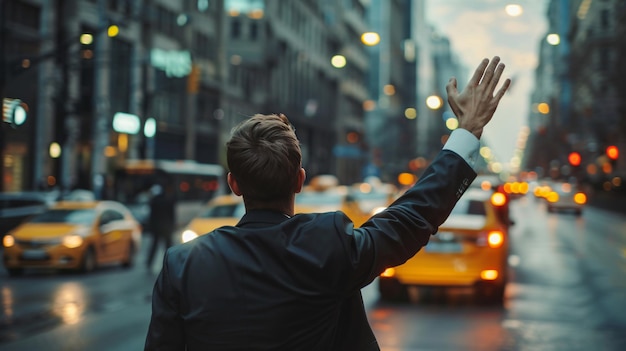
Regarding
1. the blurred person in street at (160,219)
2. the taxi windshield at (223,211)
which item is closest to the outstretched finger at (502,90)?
the taxi windshield at (223,211)

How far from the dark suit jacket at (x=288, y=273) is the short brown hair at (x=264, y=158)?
7 centimetres

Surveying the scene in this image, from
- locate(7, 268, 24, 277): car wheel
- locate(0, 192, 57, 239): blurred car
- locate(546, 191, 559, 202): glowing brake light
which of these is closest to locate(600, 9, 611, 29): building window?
locate(546, 191, 559, 202): glowing brake light

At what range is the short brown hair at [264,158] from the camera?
2.60m

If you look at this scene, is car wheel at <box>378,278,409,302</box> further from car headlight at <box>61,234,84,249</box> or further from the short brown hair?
the short brown hair

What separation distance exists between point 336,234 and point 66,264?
17740 millimetres

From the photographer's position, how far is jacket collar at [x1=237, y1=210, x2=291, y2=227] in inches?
103

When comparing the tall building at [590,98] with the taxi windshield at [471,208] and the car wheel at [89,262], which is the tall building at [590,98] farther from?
the car wheel at [89,262]

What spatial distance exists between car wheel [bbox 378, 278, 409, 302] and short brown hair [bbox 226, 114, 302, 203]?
1147cm

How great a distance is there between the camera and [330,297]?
2527 millimetres

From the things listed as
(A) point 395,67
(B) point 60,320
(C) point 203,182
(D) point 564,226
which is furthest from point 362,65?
(B) point 60,320

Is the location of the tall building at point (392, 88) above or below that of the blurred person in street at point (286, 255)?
above

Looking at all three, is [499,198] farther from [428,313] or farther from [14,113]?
[14,113]

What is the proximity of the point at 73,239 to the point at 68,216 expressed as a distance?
4.27ft

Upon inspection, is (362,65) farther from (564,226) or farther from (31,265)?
(31,265)
